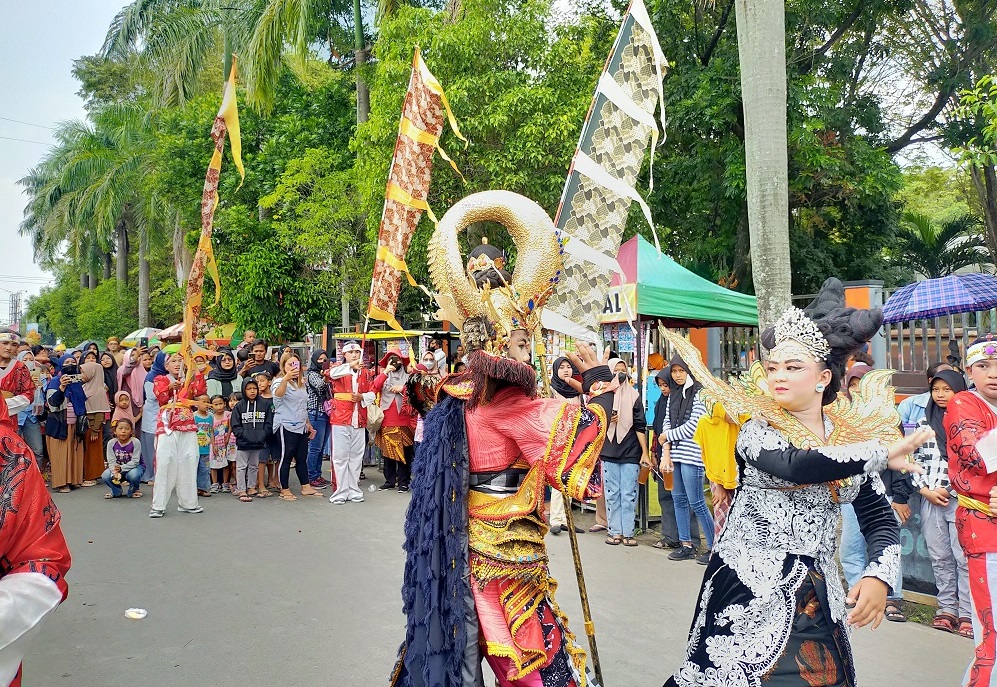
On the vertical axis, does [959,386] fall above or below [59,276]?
below

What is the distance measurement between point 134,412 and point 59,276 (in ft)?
187

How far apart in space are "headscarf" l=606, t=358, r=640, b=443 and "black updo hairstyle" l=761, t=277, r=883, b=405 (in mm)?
4178


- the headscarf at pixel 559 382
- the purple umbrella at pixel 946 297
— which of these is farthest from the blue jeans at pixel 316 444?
the purple umbrella at pixel 946 297

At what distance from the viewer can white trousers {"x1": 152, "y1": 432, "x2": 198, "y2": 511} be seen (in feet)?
28.0

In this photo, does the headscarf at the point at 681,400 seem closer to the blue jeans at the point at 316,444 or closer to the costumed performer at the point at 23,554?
the costumed performer at the point at 23,554

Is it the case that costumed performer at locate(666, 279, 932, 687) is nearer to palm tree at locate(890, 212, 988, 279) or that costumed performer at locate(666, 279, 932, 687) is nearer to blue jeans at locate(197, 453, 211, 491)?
blue jeans at locate(197, 453, 211, 491)

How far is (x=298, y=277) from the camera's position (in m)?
19.5

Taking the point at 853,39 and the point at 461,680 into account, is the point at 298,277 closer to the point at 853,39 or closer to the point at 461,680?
the point at 853,39

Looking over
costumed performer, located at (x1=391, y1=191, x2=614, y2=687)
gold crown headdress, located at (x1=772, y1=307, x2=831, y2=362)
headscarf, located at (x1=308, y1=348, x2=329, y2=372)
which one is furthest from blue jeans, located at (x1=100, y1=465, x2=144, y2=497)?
gold crown headdress, located at (x1=772, y1=307, x2=831, y2=362)

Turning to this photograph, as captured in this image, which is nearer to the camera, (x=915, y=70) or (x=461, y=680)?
(x=461, y=680)

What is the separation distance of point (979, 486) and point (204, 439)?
8812mm

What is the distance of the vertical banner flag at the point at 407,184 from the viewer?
743 cm

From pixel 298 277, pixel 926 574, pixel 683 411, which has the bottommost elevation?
pixel 926 574

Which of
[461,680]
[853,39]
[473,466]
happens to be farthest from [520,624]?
[853,39]
